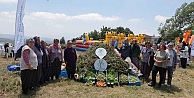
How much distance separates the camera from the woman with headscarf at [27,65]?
15.9 feet

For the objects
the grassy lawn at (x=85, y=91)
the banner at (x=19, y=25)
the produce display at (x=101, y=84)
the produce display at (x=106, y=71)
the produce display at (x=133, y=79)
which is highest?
the banner at (x=19, y=25)

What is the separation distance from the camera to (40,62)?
5.81 m


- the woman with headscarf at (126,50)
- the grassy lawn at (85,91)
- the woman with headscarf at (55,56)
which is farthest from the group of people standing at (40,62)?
the woman with headscarf at (126,50)

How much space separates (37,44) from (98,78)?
7.50 feet

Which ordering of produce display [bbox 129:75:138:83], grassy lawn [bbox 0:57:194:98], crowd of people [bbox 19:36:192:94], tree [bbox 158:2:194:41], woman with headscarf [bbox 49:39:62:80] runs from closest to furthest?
1. crowd of people [bbox 19:36:192:94]
2. grassy lawn [bbox 0:57:194:98]
3. woman with headscarf [bbox 49:39:62:80]
4. produce display [bbox 129:75:138:83]
5. tree [bbox 158:2:194:41]

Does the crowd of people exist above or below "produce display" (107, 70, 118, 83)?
above

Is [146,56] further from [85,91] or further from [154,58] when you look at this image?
[85,91]

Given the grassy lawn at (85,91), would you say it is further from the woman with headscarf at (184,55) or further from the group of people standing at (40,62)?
the woman with headscarf at (184,55)

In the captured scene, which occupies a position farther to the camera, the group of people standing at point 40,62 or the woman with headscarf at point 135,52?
the woman with headscarf at point 135,52

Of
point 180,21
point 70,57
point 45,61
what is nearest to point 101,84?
point 70,57

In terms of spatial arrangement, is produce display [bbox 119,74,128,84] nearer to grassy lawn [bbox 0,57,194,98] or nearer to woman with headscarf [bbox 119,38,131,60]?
grassy lawn [bbox 0,57,194,98]

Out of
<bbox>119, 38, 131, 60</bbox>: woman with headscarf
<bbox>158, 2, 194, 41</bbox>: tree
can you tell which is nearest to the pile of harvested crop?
<bbox>119, 38, 131, 60</bbox>: woman with headscarf

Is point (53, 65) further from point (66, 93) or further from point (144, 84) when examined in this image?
point (144, 84)

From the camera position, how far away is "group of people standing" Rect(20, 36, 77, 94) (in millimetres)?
4957
